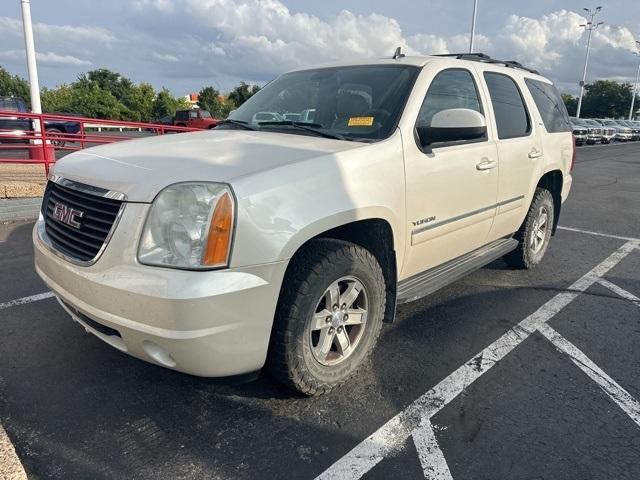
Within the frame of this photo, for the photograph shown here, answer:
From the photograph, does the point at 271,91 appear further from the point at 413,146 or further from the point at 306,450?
the point at 306,450

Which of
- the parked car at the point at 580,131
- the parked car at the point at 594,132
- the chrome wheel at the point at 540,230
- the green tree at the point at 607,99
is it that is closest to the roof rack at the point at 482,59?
the chrome wheel at the point at 540,230

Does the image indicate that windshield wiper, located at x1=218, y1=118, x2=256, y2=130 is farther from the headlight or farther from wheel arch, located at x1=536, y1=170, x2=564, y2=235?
wheel arch, located at x1=536, y1=170, x2=564, y2=235

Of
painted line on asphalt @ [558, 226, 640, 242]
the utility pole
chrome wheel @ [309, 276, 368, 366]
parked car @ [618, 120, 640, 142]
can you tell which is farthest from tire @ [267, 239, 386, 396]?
parked car @ [618, 120, 640, 142]

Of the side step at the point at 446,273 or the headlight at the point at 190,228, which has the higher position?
the headlight at the point at 190,228

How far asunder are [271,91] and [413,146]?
1.55 meters

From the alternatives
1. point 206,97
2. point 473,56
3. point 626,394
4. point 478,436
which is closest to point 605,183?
point 473,56

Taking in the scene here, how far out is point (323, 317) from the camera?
2.64m

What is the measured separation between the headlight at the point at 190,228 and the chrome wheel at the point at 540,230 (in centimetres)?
367

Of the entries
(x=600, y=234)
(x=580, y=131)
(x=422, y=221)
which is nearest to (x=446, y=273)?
(x=422, y=221)

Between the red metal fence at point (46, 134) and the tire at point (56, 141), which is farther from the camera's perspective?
the tire at point (56, 141)

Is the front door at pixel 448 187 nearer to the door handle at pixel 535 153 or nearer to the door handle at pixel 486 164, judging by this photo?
the door handle at pixel 486 164

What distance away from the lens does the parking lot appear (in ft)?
7.34

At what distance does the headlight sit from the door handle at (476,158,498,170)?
6.97 feet

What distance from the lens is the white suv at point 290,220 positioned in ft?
7.06
